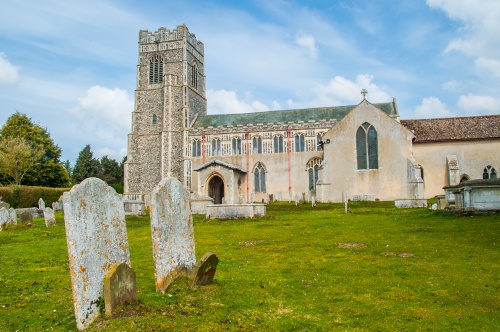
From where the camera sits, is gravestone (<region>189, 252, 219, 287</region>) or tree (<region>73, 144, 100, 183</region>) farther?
tree (<region>73, 144, 100, 183</region>)

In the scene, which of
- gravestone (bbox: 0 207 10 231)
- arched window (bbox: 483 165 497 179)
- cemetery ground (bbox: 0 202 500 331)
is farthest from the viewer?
arched window (bbox: 483 165 497 179)

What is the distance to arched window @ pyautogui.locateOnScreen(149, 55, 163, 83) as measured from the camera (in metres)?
55.1

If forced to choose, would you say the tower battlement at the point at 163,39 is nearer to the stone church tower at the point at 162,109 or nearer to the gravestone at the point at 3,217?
the stone church tower at the point at 162,109

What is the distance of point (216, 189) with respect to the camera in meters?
47.4

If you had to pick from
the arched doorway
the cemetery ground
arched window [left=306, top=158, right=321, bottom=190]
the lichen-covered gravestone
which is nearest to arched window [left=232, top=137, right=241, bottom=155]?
the arched doorway

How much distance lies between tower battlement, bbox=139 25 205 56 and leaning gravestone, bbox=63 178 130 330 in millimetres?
50615

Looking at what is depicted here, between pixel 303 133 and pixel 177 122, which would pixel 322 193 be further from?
pixel 177 122

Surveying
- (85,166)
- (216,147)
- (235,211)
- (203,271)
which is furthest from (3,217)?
(85,166)

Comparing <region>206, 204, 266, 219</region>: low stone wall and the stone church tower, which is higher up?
the stone church tower

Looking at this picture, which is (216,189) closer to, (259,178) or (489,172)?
(259,178)

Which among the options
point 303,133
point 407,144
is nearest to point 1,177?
point 303,133

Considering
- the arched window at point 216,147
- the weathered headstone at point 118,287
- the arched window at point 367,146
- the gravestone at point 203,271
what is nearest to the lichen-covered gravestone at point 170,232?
the gravestone at point 203,271

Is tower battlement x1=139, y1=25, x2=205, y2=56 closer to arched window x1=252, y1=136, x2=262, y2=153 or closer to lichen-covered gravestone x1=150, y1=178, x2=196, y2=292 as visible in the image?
arched window x1=252, y1=136, x2=262, y2=153

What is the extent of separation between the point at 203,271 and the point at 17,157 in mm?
49558
